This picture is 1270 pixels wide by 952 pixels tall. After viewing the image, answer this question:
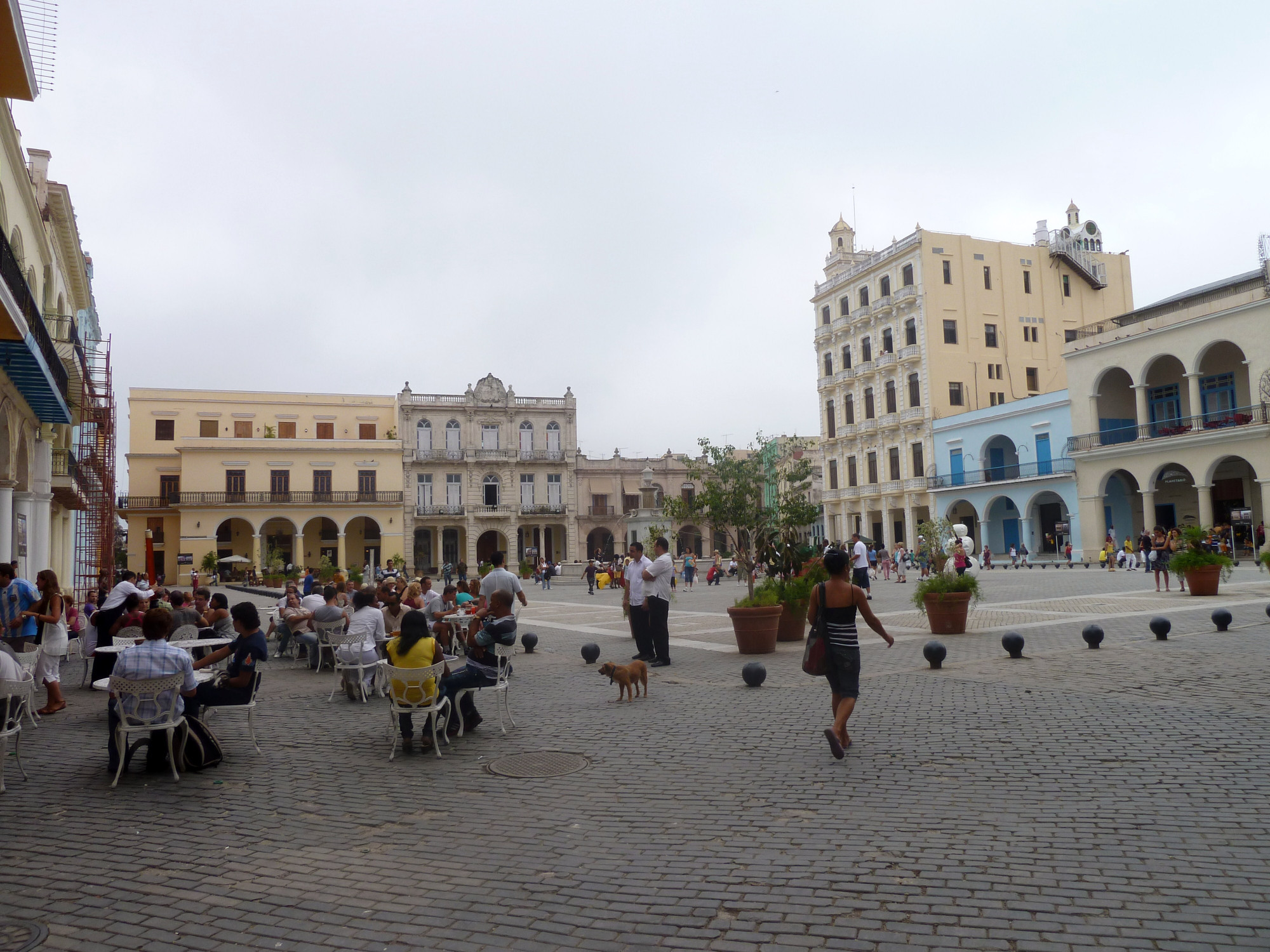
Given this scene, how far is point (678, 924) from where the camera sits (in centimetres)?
382

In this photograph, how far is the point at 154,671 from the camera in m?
6.56

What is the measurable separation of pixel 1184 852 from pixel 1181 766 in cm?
176

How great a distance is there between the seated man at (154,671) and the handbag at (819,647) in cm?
469

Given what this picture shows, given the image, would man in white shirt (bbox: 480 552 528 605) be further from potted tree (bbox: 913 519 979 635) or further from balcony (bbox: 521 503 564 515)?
balcony (bbox: 521 503 564 515)

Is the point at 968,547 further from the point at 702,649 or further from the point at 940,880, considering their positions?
the point at 940,880

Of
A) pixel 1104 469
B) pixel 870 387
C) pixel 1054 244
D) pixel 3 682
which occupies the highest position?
pixel 1054 244

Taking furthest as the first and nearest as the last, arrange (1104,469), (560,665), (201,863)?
(1104,469) < (560,665) < (201,863)

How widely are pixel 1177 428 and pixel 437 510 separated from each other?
4152 centimetres

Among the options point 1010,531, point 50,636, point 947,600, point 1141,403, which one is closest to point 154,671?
point 50,636

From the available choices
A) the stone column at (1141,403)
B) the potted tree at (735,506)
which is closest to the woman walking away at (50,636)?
the potted tree at (735,506)

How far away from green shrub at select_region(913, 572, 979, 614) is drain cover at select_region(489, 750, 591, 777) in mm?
8679

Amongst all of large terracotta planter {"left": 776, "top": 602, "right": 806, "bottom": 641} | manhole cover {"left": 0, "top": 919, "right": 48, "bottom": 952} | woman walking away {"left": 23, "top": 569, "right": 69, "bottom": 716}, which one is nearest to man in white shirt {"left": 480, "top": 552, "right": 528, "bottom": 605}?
woman walking away {"left": 23, "top": 569, "right": 69, "bottom": 716}

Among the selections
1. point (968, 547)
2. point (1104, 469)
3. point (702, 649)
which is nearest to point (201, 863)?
point (702, 649)

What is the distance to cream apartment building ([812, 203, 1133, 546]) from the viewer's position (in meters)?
45.8
